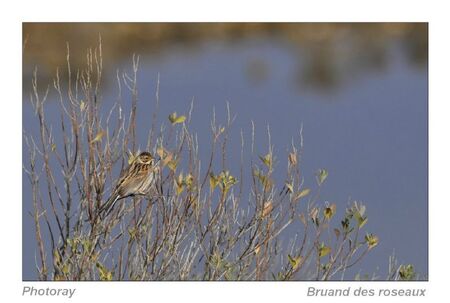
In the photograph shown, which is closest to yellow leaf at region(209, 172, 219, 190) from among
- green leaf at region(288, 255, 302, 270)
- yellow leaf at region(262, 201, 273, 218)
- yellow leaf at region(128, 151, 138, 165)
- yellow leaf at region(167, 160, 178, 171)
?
yellow leaf at region(167, 160, 178, 171)

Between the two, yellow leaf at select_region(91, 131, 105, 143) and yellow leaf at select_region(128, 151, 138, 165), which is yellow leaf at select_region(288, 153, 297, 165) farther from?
yellow leaf at select_region(91, 131, 105, 143)

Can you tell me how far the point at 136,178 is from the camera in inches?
222

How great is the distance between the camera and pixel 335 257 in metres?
5.84

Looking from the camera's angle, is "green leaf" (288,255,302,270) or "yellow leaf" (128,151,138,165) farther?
"green leaf" (288,255,302,270)

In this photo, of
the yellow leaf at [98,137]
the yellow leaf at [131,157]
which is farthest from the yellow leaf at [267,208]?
the yellow leaf at [98,137]

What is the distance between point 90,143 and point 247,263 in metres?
1.26

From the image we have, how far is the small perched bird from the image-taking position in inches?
222

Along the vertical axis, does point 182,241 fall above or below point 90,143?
below

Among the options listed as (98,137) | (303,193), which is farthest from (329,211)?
(98,137)

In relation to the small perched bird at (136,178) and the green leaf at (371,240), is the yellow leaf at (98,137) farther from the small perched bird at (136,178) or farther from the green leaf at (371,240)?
the green leaf at (371,240)
